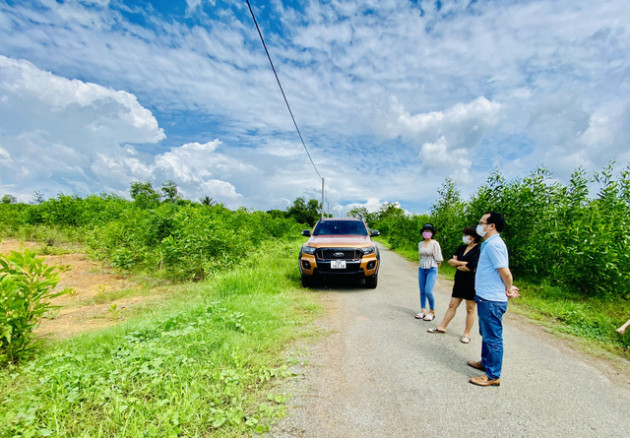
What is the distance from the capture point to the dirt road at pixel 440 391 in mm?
2242

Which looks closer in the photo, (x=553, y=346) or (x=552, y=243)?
(x=553, y=346)

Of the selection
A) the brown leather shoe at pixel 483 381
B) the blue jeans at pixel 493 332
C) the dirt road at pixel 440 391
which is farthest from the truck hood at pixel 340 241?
the brown leather shoe at pixel 483 381

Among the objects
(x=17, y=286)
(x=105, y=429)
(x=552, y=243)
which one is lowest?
(x=105, y=429)

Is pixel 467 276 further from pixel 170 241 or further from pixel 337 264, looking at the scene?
pixel 170 241

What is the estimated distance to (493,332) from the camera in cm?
295

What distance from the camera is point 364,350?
362 cm

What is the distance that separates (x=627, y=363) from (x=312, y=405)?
4070 millimetres

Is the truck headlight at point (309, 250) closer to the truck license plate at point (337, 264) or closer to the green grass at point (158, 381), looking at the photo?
the truck license plate at point (337, 264)

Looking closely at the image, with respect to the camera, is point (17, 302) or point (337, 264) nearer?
point (17, 302)

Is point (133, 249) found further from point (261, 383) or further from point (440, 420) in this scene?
point (440, 420)

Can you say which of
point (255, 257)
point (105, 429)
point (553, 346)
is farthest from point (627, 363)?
point (255, 257)

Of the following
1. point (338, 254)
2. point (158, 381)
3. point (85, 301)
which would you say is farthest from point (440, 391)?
point (85, 301)

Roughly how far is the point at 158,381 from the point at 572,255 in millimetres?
7721

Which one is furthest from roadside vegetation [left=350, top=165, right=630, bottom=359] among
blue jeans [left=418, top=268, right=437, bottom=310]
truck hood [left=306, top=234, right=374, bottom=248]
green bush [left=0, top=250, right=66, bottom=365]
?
green bush [left=0, top=250, right=66, bottom=365]
